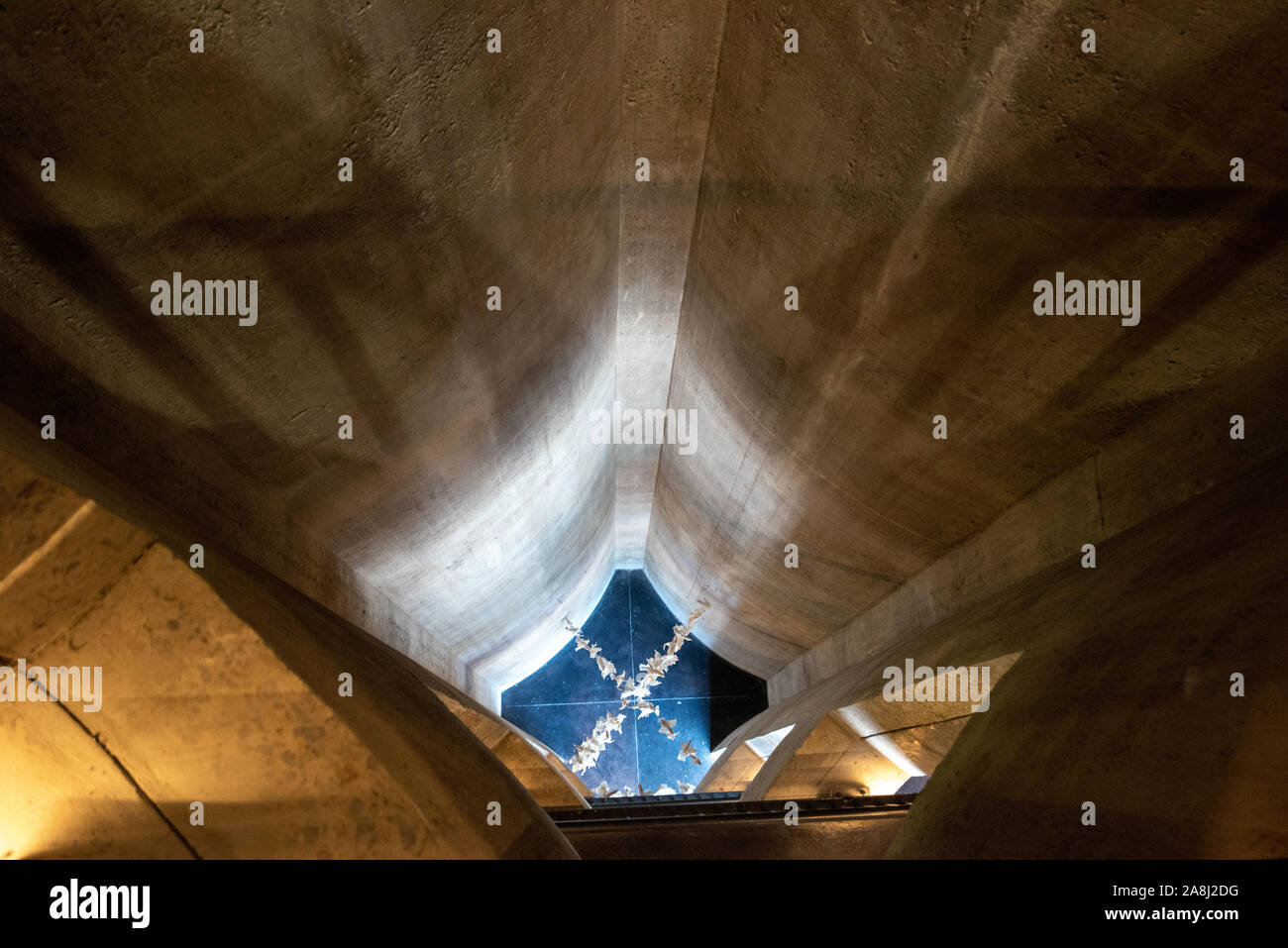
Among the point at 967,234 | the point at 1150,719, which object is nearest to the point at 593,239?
the point at 967,234

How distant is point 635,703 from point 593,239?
1046 cm

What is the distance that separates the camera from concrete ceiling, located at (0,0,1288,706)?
2.80 m

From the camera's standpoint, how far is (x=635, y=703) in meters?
14.0

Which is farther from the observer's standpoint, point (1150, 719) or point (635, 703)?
point (635, 703)

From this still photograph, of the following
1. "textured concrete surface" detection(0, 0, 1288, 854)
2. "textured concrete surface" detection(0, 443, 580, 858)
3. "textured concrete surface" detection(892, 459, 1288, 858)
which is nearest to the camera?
"textured concrete surface" detection(892, 459, 1288, 858)

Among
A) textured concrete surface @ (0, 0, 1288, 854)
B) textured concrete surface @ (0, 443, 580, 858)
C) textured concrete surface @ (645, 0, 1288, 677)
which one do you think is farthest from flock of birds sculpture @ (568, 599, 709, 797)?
textured concrete surface @ (0, 443, 580, 858)

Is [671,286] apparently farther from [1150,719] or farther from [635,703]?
[635,703]

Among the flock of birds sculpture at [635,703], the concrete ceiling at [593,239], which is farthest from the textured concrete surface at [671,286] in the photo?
the flock of birds sculpture at [635,703]

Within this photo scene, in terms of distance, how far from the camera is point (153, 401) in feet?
11.7

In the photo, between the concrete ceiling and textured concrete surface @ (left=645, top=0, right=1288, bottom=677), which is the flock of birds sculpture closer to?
the concrete ceiling

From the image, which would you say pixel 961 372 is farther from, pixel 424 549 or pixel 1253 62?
pixel 424 549

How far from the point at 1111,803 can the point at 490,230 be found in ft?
13.3

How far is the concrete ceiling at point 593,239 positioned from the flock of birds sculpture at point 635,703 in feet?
21.6

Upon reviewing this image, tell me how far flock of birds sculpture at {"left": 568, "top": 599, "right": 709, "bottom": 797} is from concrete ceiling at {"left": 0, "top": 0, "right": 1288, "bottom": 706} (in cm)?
658
